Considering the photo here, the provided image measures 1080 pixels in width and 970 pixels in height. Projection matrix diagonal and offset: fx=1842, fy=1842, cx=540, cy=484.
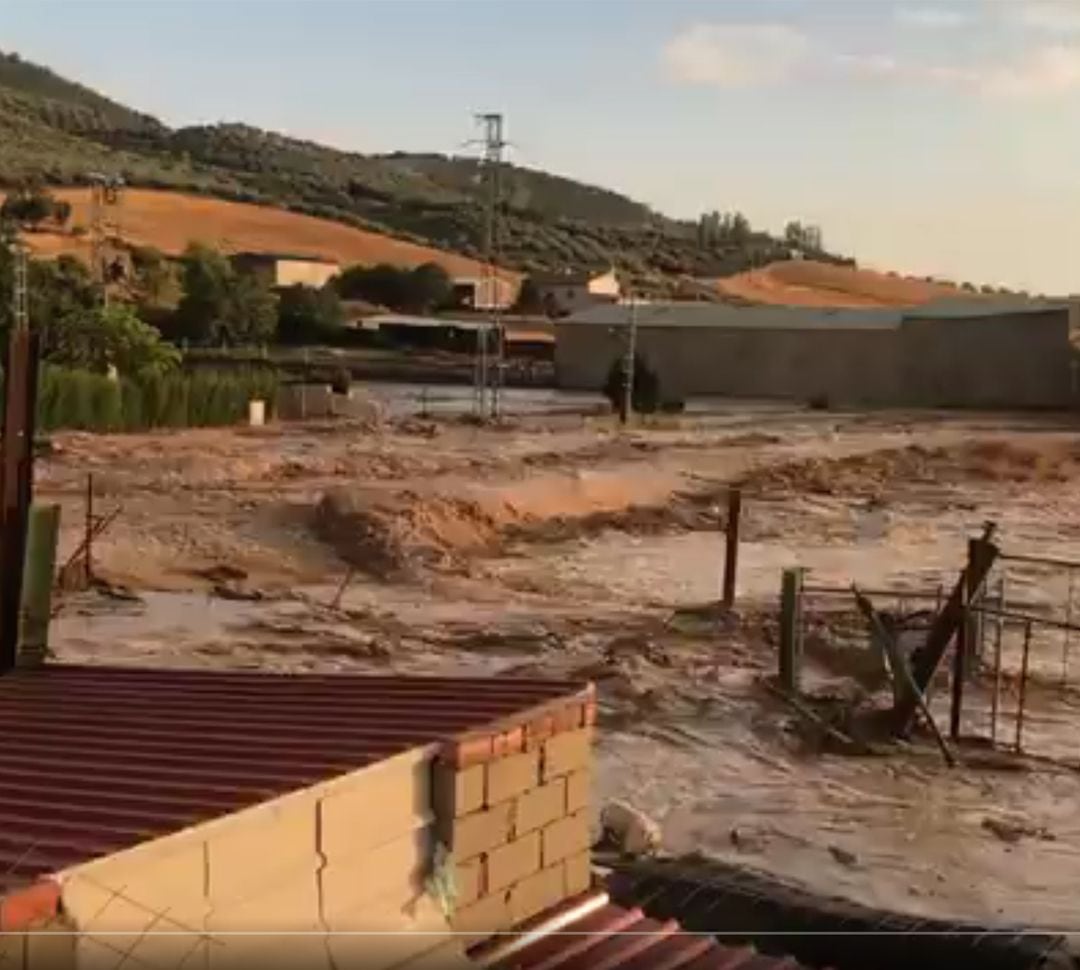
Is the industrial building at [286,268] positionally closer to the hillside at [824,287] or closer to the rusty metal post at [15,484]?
the hillside at [824,287]

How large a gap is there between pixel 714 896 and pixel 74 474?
76.8ft

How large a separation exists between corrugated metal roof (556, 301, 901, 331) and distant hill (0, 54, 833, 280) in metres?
41.2

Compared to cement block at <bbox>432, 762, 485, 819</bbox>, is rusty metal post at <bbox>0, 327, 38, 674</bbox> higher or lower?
higher

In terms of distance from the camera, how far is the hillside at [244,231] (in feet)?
311

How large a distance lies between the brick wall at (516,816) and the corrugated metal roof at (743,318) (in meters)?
53.7

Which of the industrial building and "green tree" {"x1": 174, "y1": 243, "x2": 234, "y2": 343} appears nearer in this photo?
"green tree" {"x1": 174, "y1": 243, "x2": 234, "y2": 343}

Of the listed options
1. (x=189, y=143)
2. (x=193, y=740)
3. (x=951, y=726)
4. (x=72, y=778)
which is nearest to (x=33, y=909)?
(x=72, y=778)

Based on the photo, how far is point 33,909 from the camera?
14.5 feet

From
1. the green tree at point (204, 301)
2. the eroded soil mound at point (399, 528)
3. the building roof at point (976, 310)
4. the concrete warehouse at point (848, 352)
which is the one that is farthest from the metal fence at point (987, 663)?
the green tree at point (204, 301)

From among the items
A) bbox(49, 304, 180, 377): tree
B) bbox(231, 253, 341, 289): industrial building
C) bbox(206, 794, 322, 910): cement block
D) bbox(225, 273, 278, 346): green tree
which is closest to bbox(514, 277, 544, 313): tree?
bbox(231, 253, 341, 289): industrial building

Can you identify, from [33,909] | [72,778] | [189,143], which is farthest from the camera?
[189,143]

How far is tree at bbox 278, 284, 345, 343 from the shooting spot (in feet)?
244

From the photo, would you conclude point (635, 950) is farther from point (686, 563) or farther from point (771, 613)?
point (686, 563)

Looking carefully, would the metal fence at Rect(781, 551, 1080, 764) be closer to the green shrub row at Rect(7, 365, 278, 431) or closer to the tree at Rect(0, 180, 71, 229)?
the green shrub row at Rect(7, 365, 278, 431)
